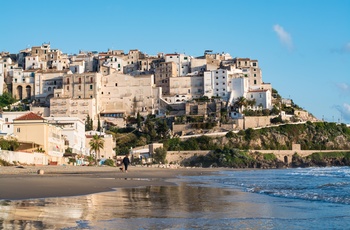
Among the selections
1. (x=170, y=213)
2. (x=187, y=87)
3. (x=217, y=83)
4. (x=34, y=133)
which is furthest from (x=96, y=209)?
(x=187, y=87)

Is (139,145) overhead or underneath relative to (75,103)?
underneath

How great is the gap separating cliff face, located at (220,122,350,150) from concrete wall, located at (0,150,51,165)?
37.5m

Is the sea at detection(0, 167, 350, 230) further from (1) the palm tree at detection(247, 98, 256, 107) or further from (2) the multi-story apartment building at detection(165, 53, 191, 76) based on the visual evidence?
(2) the multi-story apartment building at detection(165, 53, 191, 76)

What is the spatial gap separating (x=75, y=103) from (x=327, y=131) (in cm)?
3866

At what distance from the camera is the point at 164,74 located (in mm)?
89000

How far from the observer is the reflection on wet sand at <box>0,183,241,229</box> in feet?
31.3

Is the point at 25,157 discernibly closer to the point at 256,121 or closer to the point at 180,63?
the point at 256,121

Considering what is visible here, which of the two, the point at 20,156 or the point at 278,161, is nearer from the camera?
the point at 20,156

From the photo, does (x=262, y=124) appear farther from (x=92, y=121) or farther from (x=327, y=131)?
(x=92, y=121)

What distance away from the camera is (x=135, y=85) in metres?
85.5

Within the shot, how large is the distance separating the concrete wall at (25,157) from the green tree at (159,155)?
26.7 meters

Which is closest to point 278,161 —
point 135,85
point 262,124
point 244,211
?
point 262,124

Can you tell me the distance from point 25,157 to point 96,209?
25.0 meters

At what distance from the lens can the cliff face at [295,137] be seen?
74.3 metres
